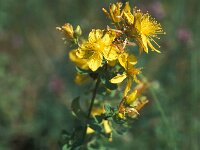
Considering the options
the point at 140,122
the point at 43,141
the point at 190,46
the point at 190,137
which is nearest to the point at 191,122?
the point at 190,137

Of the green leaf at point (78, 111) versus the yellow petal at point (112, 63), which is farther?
the green leaf at point (78, 111)

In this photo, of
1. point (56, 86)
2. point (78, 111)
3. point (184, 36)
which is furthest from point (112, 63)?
point (184, 36)

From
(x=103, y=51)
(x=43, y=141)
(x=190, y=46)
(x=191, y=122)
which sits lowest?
(x=43, y=141)

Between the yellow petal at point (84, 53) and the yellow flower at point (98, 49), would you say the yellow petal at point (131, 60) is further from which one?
the yellow petal at point (84, 53)

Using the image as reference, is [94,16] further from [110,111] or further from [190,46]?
[110,111]

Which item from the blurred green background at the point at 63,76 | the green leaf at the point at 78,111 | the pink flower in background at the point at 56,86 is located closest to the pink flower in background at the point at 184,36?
the blurred green background at the point at 63,76

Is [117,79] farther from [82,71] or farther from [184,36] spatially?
[184,36]

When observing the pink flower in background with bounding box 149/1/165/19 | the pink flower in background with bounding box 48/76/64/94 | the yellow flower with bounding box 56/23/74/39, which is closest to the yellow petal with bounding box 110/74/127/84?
the yellow flower with bounding box 56/23/74/39
